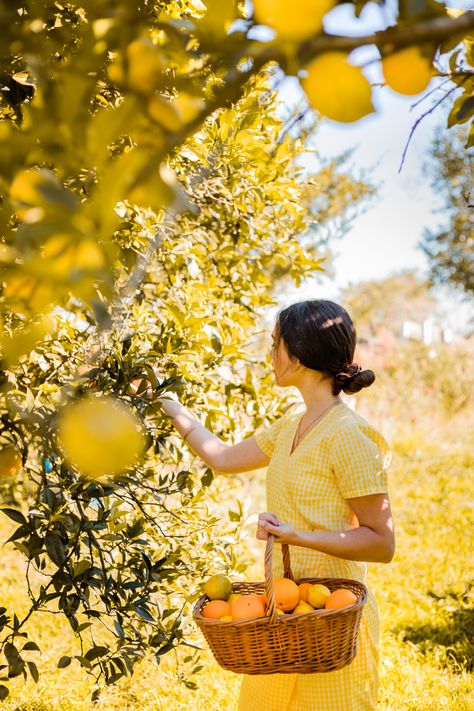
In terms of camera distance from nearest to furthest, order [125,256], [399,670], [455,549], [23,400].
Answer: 1. [23,400]
2. [125,256]
3. [399,670]
4. [455,549]

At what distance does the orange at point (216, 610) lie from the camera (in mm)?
1698

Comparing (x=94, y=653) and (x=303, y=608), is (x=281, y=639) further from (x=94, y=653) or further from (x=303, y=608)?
(x=94, y=653)

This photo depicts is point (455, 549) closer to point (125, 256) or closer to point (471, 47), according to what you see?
point (125, 256)

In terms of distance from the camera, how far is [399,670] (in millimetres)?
3449

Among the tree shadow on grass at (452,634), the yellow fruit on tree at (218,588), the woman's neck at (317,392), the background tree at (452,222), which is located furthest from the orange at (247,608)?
the background tree at (452,222)

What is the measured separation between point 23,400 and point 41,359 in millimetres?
261

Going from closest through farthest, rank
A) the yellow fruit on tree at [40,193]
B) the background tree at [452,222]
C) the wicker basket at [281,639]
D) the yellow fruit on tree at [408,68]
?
the yellow fruit on tree at [40,193] < the yellow fruit on tree at [408,68] < the wicker basket at [281,639] < the background tree at [452,222]

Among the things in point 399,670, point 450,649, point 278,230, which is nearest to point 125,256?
point 278,230

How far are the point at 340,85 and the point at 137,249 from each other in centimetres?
166

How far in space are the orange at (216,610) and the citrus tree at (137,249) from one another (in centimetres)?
22

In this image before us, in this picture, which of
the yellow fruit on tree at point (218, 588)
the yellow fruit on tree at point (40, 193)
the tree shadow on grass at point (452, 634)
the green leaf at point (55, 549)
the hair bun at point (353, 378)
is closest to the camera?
the yellow fruit on tree at point (40, 193)

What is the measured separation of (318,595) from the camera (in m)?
1.67

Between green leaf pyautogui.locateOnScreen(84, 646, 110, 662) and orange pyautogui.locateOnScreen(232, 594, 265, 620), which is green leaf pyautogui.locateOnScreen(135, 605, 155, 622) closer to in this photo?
green leaf pyautogui.locateOnScreen(84, 646, 110, 662)

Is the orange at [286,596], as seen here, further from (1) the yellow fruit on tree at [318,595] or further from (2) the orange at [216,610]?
(2) the orange at [216,610]
